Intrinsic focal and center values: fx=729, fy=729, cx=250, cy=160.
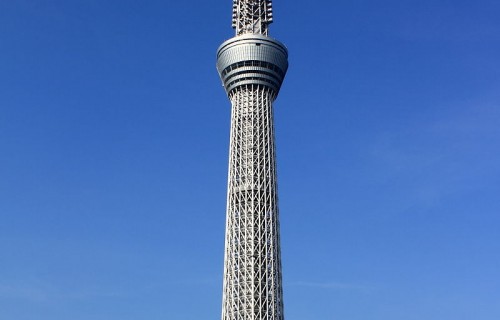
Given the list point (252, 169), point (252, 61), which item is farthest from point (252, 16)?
point (252, 169)

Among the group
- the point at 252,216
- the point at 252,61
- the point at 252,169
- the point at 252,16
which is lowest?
the point at 252,216

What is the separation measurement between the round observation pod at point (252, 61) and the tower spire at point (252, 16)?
756cm

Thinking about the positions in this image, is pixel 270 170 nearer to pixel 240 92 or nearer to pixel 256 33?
pixel 240 92

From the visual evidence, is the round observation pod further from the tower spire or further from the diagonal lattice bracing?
the tower spire

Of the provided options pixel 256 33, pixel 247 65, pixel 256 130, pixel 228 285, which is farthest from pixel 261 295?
pixel 256 33

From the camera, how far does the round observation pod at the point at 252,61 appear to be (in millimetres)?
143750

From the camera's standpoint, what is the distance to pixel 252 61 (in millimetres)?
143500

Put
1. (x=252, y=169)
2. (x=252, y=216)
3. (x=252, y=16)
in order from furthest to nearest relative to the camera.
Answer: (x=252, y=16) → (x=252, y=169) → (x=252, y=216)

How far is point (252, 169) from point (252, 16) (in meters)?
35.9

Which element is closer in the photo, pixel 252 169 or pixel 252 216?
pixel 252 216

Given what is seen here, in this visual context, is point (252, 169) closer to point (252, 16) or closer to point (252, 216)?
point (252, 216)

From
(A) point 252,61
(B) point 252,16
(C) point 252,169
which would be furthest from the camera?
(B) point 252,16

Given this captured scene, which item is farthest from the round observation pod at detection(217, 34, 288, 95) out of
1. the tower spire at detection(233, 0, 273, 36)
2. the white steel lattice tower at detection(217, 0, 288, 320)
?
the tower spire at detection(233, 0, 273, 36)

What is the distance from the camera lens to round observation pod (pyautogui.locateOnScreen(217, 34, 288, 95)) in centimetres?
14375
